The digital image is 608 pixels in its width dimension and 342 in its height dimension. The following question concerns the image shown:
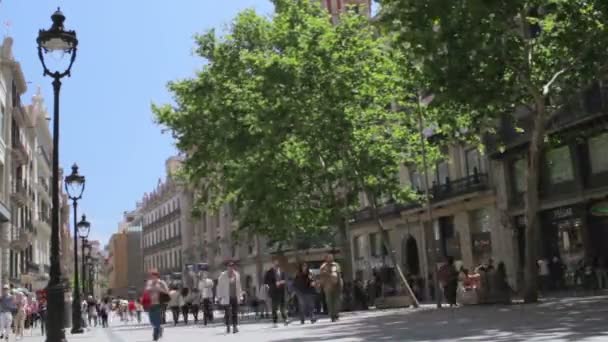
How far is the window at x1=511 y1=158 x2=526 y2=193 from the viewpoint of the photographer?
33625 millimetres

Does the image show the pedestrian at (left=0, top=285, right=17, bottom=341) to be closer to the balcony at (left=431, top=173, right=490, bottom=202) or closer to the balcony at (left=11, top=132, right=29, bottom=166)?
the balcony at (left=431, top=173, right=490, bottom=202)

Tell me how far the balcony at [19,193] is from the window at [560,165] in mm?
32439

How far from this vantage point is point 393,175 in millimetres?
31328

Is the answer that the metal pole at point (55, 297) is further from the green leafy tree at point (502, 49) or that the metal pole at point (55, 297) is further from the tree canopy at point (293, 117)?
the tree canopy at point (293, 117)

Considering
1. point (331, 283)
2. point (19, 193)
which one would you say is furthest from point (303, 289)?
point (19, 193)

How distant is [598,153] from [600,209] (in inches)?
113

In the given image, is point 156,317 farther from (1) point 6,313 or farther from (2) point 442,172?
(2) point 442,172

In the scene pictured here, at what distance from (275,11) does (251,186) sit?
7.14 meters

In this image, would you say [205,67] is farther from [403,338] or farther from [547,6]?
[403,338]

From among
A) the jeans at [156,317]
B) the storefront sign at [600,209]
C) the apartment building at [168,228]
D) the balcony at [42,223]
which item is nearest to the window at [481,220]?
the storefront sign at [600,209]

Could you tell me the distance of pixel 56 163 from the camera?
1326 centimetres

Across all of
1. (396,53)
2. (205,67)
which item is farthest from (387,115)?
(205,67)

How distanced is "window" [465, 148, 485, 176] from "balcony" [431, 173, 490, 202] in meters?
0.51

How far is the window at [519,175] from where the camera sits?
33625mm
